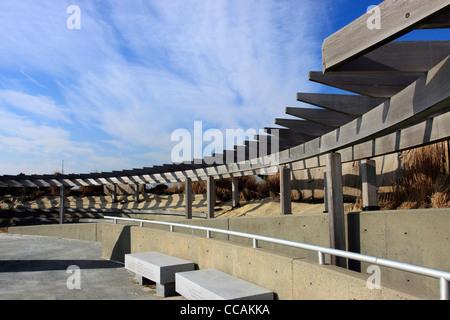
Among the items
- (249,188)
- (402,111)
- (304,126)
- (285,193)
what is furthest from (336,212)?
(249,188)

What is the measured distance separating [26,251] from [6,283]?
4596 millimetres

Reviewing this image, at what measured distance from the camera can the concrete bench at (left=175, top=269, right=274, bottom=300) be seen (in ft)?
13.2

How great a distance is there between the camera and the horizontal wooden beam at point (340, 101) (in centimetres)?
533

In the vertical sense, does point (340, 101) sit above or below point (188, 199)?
above

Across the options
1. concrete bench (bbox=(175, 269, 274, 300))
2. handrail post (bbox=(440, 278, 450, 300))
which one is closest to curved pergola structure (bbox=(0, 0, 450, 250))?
handrail post (bbox=(440, 278, 450, 300))

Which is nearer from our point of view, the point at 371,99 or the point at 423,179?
the point at 371,99

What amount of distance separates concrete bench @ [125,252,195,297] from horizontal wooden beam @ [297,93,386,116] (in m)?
3.45

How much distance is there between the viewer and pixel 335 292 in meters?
3.33

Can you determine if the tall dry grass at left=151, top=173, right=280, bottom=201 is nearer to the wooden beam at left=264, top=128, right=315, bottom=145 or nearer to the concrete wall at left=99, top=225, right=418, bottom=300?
the wooden beam at left=264, top=128, right=315, bottom=145

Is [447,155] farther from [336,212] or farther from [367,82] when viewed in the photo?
[367,82]

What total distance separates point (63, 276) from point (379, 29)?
292 inches

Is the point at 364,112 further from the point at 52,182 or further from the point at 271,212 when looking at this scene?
the point at 52,182

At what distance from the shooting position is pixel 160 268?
572 cm

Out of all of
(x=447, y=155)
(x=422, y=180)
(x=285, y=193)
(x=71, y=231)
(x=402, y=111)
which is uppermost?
(x=402, y=111)
